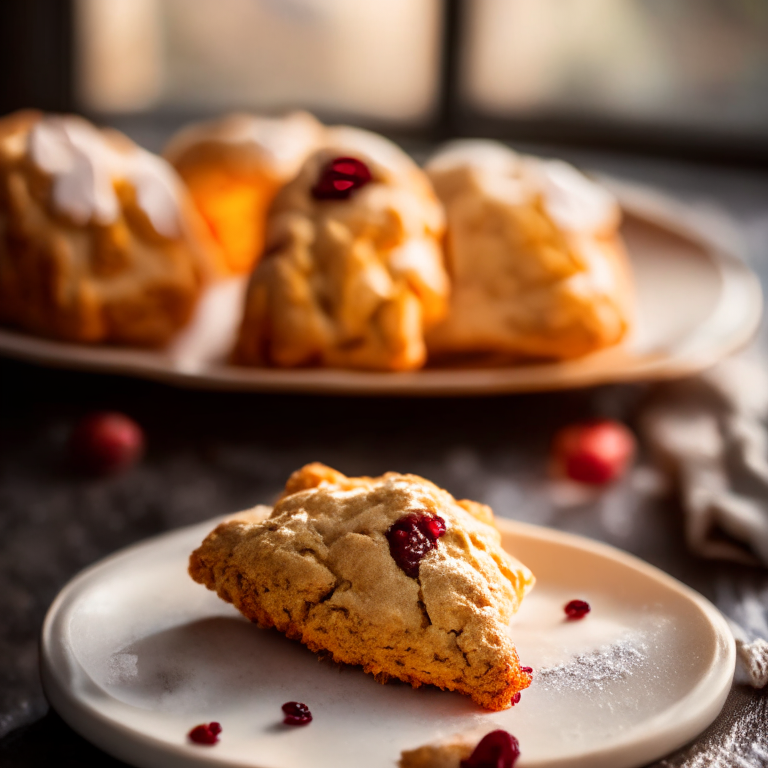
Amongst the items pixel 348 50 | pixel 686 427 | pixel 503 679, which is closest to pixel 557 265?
pixel 686 427

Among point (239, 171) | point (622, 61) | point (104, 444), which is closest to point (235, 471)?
point (104, 444)

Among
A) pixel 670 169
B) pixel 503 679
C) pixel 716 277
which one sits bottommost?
pixel 670 169

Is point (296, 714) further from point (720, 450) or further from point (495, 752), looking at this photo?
point (720, 450)

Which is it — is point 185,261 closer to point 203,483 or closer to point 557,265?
point 203,483

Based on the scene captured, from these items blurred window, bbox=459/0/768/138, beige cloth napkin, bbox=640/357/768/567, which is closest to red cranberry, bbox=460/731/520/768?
beige cloth napkin, bbox=640/357/768/567

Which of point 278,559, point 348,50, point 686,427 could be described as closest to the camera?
point 278,559

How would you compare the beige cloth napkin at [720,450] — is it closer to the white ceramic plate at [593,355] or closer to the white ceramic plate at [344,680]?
the white ceramic plate at [593,355]

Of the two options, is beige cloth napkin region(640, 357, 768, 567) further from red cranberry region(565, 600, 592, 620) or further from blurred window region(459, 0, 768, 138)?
blurred window region(459, 0, 768, 138)
